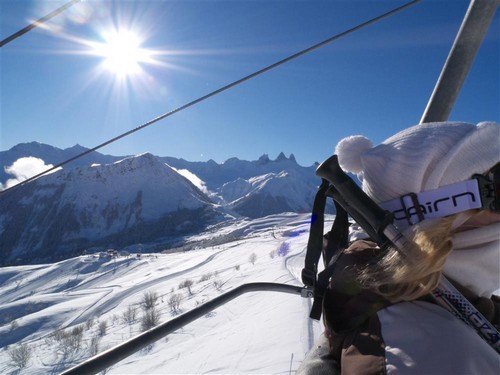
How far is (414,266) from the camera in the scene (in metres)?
0.93

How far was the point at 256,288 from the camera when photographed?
101 inches

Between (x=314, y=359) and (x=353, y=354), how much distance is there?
345mm

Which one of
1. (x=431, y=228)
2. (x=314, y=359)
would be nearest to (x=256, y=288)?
(x=314, y=359)

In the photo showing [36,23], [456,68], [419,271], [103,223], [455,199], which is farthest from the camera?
[103,223]

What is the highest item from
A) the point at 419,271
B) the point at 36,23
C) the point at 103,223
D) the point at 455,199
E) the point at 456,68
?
the point at 103,223

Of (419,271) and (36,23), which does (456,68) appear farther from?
(36,23)

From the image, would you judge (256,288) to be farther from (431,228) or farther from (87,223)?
(87,223)

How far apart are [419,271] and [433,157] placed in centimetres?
44

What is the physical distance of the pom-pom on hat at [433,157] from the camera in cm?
110

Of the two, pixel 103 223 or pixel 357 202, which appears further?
pixel 103 223

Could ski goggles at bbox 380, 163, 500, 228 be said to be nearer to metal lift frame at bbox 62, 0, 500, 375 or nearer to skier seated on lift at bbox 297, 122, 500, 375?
skier seated on lift at bbox 297, 122, 500, 375

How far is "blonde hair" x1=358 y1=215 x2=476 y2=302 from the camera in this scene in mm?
926

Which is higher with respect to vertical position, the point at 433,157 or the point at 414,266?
the point at 433,157

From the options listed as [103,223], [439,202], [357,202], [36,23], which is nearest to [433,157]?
[439,202]
